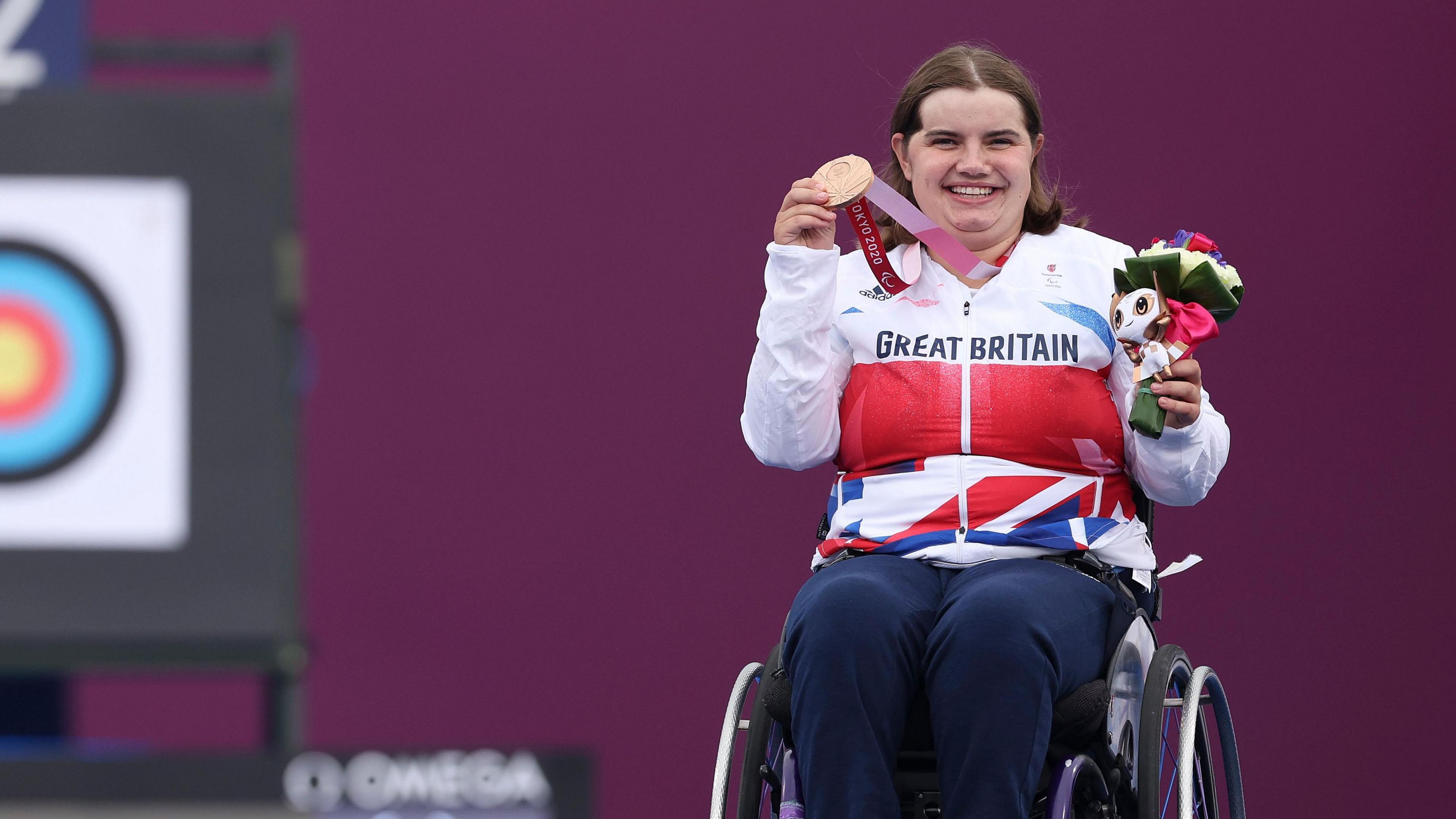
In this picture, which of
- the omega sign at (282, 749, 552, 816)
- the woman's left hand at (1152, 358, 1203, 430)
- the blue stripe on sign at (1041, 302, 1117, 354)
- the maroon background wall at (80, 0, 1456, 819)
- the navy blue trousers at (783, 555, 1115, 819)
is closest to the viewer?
the omega sign at (282, 749, 552, 816)

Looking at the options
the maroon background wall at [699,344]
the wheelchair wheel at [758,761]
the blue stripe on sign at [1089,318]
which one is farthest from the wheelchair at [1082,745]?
the maroon background wall at [699,344]

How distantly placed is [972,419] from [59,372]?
2.68 ft

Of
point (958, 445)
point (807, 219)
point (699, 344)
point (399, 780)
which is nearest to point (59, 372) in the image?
point (399, 780)

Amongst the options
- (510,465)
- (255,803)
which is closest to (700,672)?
(510,465)

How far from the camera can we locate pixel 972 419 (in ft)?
5.32

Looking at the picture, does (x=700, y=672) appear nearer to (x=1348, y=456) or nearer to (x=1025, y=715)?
(x=1348, y=456)

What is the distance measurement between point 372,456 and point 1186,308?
1.43m

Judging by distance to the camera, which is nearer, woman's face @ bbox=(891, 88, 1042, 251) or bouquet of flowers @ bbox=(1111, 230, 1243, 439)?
bouquet of flowers @ bbox=(1111, 230, 1243, 439)

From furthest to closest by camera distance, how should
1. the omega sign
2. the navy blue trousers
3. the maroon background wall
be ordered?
the maroon background wall → the navy blue trousers → the omega sign

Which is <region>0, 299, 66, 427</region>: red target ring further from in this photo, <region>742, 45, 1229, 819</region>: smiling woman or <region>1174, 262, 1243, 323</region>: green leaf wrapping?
<region>1174, 262, 1243, 323</region>: green leaf wrapping

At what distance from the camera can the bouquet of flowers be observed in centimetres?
154

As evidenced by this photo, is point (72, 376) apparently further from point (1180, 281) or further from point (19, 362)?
point (1180, 281)

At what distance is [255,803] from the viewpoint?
91 cm

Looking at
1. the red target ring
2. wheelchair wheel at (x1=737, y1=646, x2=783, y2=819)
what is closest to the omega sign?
the red target ring
